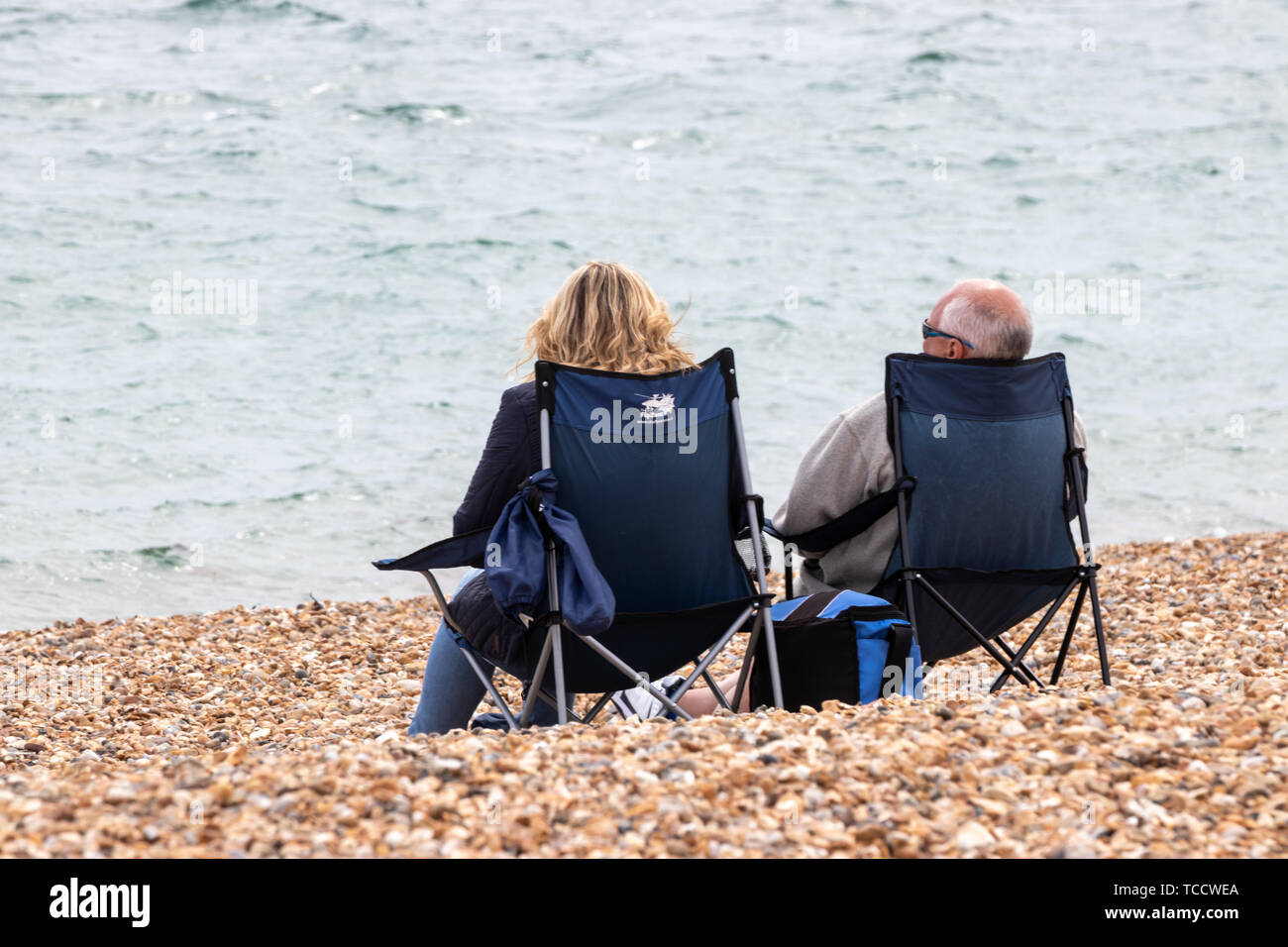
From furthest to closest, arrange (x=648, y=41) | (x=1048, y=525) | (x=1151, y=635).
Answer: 1. (x=648, y=41)
2. (x=1151, y=635)
3. (x=1048, y=525)

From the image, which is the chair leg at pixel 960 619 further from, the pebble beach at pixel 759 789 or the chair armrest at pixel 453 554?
the chair armrest at pixel 453 554

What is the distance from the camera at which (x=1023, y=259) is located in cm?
1641

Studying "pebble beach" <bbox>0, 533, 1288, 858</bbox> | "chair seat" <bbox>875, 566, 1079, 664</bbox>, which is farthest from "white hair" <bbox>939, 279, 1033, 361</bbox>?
"pebble beach" <bbox>0, 533, 1288, 858</bbox>

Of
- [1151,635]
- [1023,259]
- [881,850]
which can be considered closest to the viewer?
[881,850]

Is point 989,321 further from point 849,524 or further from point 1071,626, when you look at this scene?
point 1071,626

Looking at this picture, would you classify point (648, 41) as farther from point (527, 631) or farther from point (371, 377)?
point (527, 631)

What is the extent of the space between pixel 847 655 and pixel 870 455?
613 mm

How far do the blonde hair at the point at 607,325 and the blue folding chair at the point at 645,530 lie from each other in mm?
156

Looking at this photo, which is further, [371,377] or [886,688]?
[371,377]

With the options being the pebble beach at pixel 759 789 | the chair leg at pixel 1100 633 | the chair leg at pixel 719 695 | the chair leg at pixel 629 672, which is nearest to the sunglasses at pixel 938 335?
the chair leg at pixel 1100 633

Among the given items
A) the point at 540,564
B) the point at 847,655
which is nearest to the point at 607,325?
the point at 540,564

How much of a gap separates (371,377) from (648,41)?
12.6 meters
